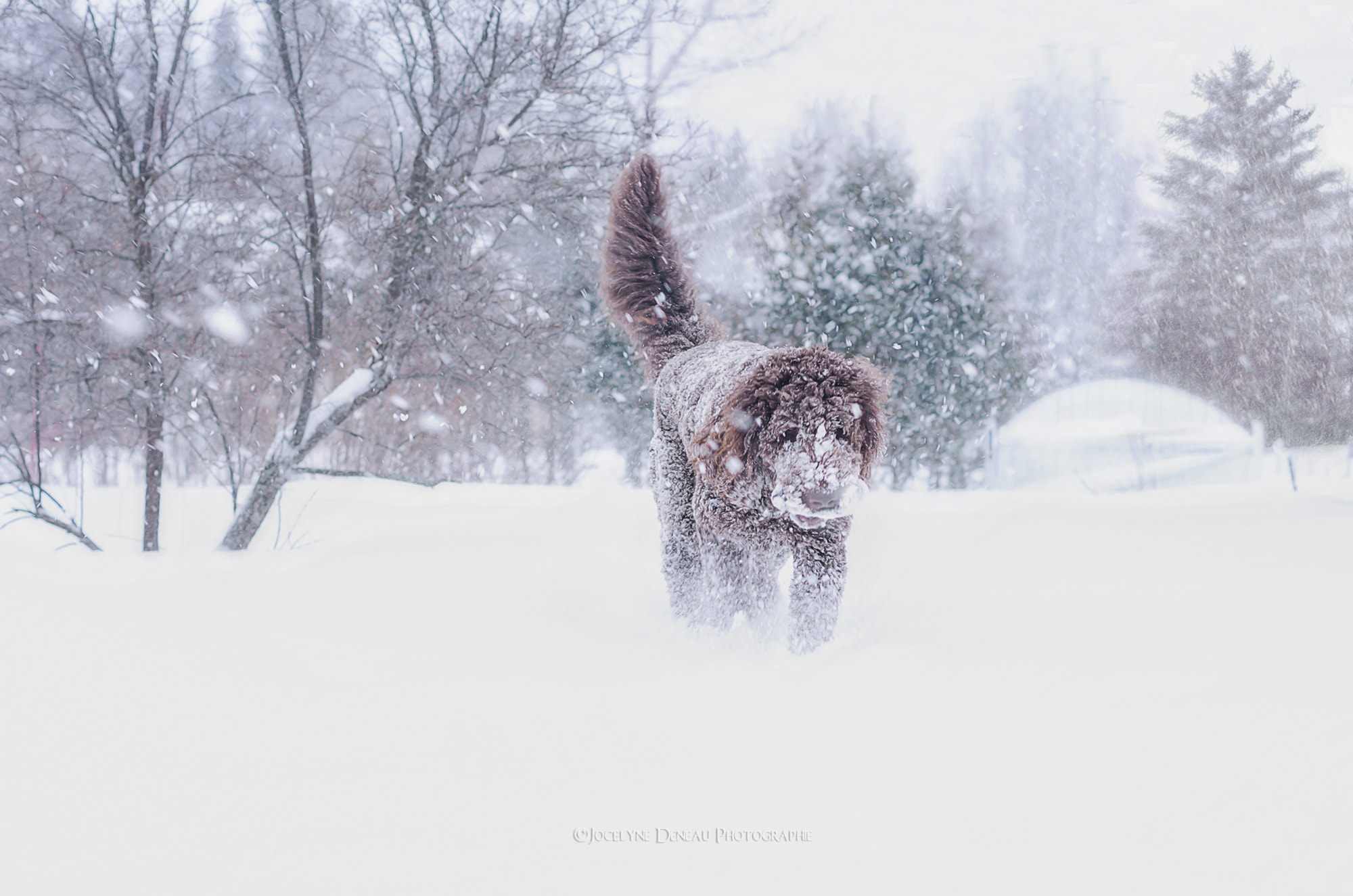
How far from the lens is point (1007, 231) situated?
14.3m

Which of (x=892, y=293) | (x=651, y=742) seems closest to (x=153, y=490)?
(x=651, y=742)

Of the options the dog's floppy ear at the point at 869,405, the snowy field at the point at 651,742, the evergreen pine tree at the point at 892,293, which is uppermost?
the evergreen pine tree at the point at 892,293

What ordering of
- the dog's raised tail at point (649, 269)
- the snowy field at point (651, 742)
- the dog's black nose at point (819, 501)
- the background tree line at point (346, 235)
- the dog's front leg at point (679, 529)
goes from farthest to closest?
1. the background tree line at point (346, 235)
2. the dog's raised tail at point (649, 269)
3. the dog's front leg at point (679, 529)
4. the dog's black nose at point (819, 501)
5. the snowy field at point (651, 742)

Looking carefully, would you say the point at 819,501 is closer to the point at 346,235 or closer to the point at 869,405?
the point at 869,405

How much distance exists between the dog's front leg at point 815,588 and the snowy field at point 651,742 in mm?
89

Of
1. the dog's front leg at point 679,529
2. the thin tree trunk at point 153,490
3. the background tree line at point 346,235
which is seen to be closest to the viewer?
the dog's front leg at point 679,529

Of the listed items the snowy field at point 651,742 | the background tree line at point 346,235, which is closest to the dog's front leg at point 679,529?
the snowy field at point 651,742

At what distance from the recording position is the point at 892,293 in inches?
313

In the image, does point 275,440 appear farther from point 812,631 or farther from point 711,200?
point 711,200

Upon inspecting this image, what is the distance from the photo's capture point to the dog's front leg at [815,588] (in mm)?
2621

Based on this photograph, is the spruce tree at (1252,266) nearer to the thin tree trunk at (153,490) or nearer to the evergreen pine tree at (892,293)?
the evergreen pine tree at (892,293)

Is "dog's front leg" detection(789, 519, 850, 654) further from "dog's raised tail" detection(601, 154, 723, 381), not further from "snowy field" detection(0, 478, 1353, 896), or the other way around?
"dog's raised tail" detection(601, 154, 723, 381)

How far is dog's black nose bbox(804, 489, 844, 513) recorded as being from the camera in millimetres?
2371

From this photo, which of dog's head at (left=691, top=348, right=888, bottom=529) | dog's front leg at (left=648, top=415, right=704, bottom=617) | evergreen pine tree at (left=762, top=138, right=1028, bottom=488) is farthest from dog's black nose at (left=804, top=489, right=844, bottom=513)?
evergreen pine tree at (left=762, top=138, right=1028, bottom=488)
